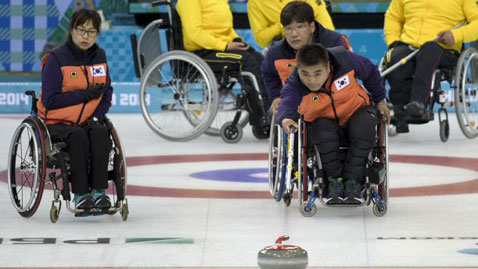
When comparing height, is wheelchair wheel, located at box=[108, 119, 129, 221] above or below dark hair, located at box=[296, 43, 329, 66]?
below

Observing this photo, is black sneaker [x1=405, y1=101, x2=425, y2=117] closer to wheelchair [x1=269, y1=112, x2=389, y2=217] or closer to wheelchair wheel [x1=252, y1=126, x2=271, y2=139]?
wheelchair wheel [x1=252, y1=126, x2=271, y2=139]

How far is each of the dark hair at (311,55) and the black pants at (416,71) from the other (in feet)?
9.25

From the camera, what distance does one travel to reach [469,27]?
277 inches

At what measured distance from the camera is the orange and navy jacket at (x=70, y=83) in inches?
175

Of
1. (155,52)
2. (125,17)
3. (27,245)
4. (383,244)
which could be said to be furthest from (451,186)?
(125,17)

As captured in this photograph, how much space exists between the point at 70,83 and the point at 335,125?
111 centimetres

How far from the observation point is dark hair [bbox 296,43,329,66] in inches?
168

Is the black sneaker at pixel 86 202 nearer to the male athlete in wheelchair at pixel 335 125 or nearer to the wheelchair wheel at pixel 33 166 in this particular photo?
the wheelchair wheel at pixel 33 166

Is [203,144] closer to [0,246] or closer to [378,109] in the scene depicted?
[378,109]

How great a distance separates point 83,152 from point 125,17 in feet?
25.8

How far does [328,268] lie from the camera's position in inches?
135

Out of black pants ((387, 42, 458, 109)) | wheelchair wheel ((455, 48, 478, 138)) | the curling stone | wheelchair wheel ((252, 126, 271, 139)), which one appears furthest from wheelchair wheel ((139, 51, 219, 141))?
the curling stone

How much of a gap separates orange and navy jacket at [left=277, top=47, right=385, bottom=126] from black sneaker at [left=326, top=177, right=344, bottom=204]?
245 millimetres

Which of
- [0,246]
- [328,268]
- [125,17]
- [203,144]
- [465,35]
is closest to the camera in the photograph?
[328,268]
